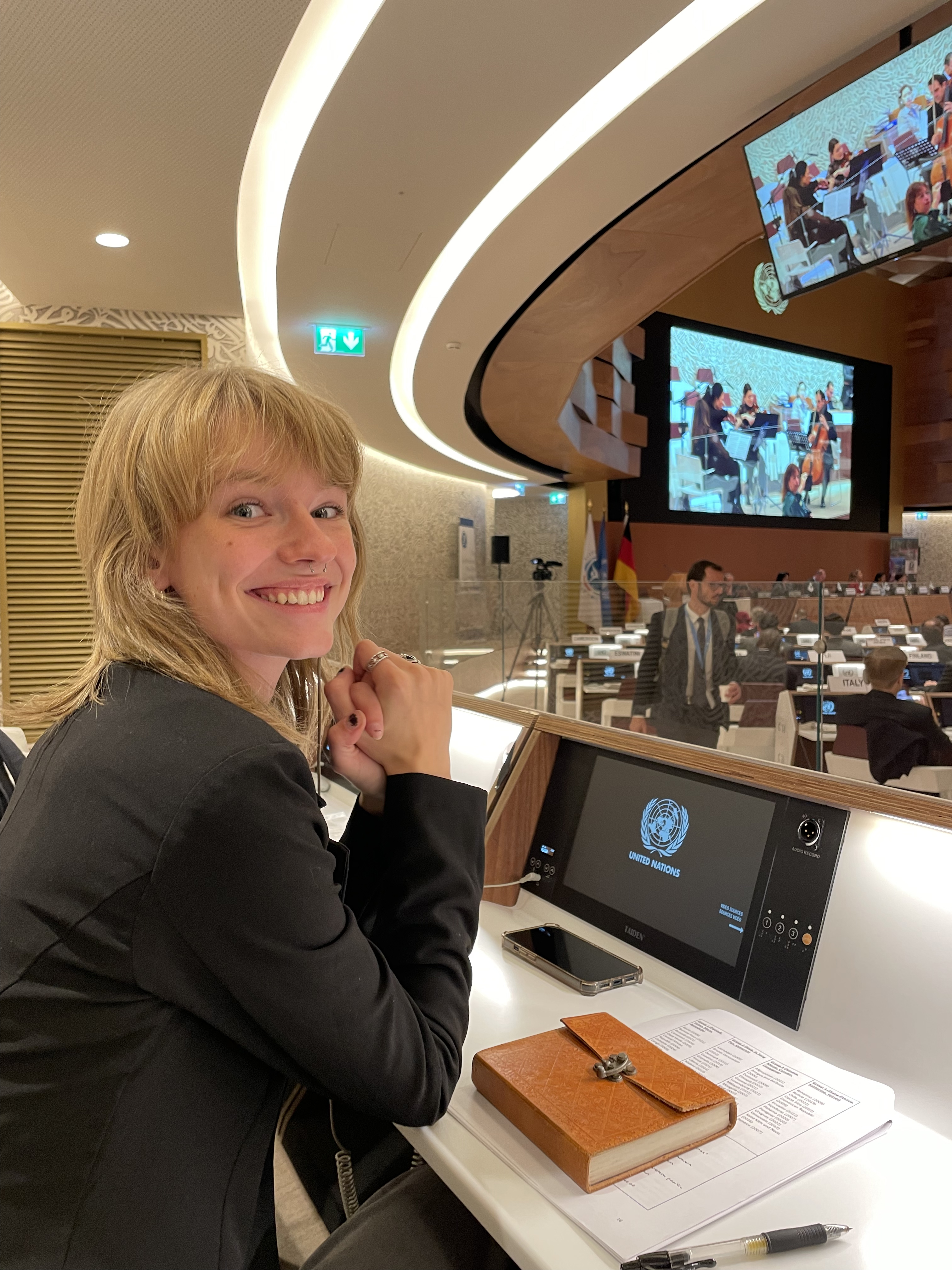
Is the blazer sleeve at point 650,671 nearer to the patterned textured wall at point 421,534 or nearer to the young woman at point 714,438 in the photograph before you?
the patterned textured wall at point 421,534

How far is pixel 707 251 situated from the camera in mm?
5594

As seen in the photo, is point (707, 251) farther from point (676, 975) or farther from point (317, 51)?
point (676, 975)

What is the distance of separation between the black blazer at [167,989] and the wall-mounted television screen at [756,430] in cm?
1299

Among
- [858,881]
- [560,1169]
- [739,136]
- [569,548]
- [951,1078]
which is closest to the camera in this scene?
[560,1169]

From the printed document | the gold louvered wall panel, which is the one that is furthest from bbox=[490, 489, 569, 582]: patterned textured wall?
the printed document

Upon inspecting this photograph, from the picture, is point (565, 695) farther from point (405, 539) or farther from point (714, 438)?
point (714, 438)

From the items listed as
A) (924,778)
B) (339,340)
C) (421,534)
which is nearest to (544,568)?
(421,534)

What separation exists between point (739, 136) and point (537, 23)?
4.69ft

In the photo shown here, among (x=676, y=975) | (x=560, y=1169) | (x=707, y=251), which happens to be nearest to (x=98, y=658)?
(x=560, y=1169)

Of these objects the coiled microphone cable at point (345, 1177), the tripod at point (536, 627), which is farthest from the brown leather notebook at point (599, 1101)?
the tripod at point (536, 627)

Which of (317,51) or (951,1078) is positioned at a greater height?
(317,51)

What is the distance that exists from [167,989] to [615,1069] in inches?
20.8

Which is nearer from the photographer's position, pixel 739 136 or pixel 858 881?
pixel 858 881

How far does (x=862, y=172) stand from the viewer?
3520 millimetres
